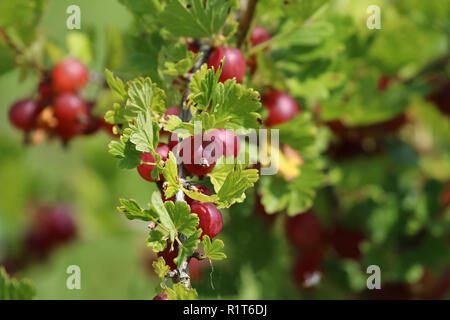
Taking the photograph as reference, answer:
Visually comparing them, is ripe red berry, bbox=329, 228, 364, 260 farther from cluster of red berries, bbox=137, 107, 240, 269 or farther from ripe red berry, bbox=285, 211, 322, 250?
cluster of red berries, bbox=137, 107, 240, 269

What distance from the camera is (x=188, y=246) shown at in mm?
419

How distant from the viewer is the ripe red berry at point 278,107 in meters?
0.65

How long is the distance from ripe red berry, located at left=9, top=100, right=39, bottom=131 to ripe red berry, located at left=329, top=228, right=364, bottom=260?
51 centimetres

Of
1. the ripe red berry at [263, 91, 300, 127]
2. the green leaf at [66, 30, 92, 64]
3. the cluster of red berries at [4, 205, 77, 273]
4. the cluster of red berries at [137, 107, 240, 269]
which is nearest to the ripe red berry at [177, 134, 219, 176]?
the cluster of red berries at [137, 107, 240, 269]

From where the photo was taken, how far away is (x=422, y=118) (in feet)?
3.29

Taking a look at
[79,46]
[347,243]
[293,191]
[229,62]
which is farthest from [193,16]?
[347,243]

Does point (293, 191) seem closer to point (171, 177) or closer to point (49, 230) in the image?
point (171, 177)

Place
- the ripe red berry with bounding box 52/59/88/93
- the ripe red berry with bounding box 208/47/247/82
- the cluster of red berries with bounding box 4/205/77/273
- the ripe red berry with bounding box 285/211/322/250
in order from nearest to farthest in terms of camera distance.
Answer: the ripe red berry with bounding box 208/47/247/82 → the ripe red berry with bounding box 52/59/88/93 → the ripe red berry with bounding box 285/211/322/250 → the cluster of red berries with bounding box 4/205/77/273

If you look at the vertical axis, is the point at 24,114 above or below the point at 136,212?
above

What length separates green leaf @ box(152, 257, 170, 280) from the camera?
41 cm

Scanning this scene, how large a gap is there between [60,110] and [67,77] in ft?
0.18

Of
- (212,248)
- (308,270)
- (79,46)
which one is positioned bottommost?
(308,270)

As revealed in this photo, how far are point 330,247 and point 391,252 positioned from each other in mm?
103
